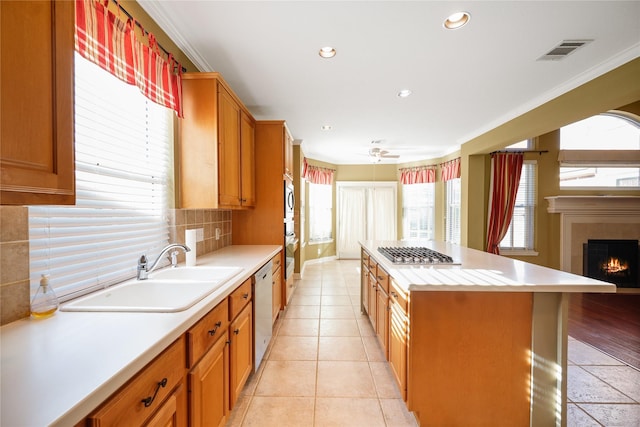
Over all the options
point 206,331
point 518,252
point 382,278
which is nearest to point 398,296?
point 382,278

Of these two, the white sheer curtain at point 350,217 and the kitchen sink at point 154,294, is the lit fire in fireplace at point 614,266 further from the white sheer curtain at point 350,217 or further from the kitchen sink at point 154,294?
the kitchen sink at point 154,294

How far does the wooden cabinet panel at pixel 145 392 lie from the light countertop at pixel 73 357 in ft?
0.15

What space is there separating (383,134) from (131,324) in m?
4.40

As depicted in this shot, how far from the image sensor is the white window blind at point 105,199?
115cm

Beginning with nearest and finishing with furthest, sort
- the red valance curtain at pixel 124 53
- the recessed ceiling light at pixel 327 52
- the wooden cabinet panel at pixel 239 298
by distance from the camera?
the red valance curtain at pixel 124 53
the wooden cabinet panel at pixel 239 298
the recessed ceiling light at pixel 327 52

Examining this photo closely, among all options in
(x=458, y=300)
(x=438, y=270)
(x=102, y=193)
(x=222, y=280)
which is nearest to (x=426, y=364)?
(x=458, y=300)

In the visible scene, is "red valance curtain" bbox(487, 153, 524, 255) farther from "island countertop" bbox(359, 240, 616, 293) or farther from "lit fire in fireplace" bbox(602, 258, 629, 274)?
"island countertop" bbox(359, 240, 616, 293)

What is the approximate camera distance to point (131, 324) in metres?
0.94

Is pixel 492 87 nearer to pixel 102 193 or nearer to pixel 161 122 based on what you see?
pixel 161 122

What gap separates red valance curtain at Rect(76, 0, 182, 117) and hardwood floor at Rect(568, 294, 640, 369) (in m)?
4.29

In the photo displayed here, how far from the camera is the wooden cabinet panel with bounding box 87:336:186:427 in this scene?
667 millimetres

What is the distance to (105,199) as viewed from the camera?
142 cm

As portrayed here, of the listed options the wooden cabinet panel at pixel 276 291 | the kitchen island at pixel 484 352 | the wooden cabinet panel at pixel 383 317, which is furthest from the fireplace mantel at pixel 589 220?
the wooden cabinet panel at pixel 276 291

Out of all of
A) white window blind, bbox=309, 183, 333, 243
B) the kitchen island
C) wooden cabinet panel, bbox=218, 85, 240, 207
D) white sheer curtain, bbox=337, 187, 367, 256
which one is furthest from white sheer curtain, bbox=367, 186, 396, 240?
the kitchen island
